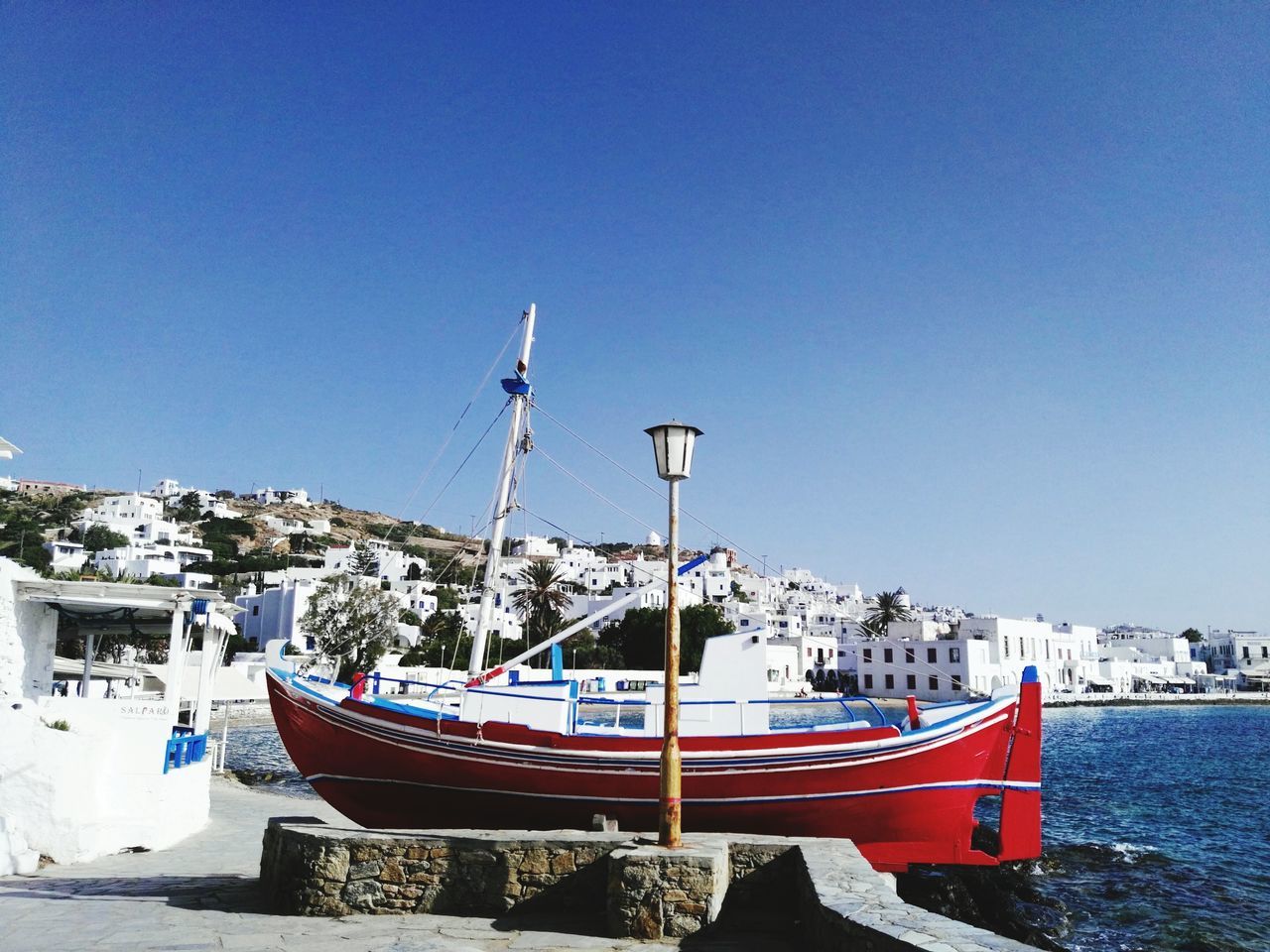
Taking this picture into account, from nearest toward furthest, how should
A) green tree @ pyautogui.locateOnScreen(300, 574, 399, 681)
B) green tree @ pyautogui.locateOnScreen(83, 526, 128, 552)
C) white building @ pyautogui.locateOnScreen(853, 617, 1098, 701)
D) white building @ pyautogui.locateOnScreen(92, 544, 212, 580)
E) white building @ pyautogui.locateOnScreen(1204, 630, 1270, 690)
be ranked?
green tree @ pyautogui.locateOnScreen(300, 574, 399, 681), white building @ pyautogui.locateOnScreen(853, 617, 1098, 701), white building @ pyautogui.locateOnScreen(92, 544, 212, 580), green tree @ pyautogui.locateOnScreen(83, 526, 128, 552), white building @ pyautogui.locateOnScreen(1204, 630, 1270, 690)

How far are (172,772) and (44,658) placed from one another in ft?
9.88

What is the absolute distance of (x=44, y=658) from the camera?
14.2 m

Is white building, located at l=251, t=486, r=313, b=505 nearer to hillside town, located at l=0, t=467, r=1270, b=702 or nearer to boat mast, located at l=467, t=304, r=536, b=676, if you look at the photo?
hillside town, located at l=0, t=467, r=1270, b=702

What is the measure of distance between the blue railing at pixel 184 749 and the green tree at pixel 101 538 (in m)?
94.7

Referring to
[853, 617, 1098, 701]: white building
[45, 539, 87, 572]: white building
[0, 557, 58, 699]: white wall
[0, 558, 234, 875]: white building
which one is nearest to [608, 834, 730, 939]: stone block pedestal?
[0, 558, 234, 875]: white building

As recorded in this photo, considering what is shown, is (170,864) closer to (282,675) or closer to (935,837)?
(282,675)

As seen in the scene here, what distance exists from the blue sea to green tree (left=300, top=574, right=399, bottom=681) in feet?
22.0

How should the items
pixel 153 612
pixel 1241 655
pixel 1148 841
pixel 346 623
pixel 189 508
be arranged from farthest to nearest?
pixel 189 508 < pixel 1241 655 < pixel 346 623 < pixel 1148 841 < pixel 153 612

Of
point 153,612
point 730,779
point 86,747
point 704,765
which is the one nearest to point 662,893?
point 704,765

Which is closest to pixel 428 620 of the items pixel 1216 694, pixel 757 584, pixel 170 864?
pixel 170 864

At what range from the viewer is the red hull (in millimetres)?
12914

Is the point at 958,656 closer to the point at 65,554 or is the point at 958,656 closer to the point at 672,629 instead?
the point at 672,629

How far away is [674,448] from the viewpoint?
8.57 meters

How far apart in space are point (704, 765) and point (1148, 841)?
50.7ft
